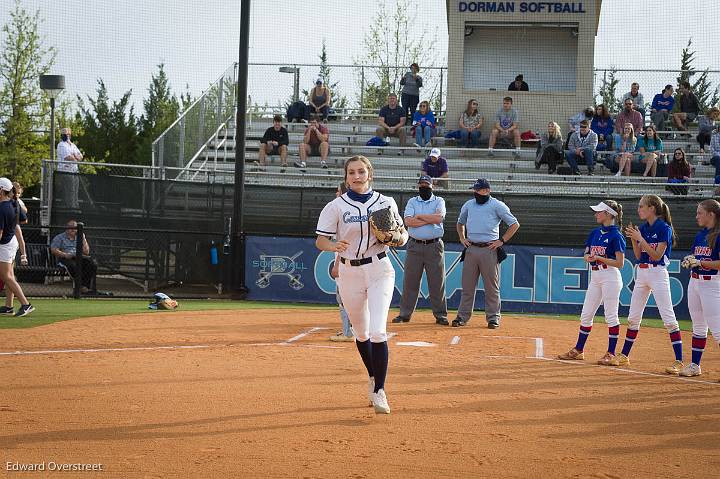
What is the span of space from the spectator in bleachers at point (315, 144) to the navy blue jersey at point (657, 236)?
14.2m

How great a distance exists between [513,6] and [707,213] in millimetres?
18422

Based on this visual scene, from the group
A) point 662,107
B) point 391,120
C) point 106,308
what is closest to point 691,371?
point 106,308

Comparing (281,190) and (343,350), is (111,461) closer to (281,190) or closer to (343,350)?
(343,350)

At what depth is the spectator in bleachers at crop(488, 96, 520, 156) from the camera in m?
24.1

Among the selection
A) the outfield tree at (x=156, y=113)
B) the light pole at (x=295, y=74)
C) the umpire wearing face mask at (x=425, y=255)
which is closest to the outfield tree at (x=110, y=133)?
the outfield tree at (x=156, y=113)

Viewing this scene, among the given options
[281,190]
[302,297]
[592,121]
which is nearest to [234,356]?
[302,297]

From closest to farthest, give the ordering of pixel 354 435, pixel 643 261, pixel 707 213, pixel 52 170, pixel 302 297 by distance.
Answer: pixel 354 435
pixel 707 213
pixel 643 261
pixel 302 297
pixel 52 170

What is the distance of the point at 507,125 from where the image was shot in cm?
2450

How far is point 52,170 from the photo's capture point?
19.5 meters

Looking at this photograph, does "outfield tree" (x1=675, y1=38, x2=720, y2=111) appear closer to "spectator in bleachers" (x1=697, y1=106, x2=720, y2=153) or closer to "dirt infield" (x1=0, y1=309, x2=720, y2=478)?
"spectator in bleachers" (x1=697, y1=106, x2=720, y2=153)

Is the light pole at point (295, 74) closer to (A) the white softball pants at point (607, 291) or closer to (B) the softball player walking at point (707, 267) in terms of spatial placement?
(A) the white softball pants at point (607, 291)

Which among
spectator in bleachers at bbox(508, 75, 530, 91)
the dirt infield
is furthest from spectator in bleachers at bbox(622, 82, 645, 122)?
the dirt infield

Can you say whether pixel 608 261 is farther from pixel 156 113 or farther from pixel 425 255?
pixel 156 113

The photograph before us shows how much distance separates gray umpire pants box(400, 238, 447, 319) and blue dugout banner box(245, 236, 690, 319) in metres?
3.32
